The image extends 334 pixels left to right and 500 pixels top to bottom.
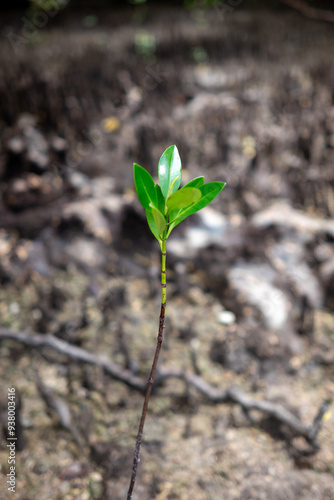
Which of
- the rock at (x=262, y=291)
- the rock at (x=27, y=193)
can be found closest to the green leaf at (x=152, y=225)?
the rock at (x=262, y=291)

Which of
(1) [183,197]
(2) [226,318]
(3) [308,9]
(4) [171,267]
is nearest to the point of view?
(1) [183,197]

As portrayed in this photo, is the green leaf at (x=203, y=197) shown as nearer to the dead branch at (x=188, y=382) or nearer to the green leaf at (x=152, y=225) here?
the green leaf at (x=152, y=225)

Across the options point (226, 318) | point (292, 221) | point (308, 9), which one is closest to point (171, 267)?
point (226, 318)

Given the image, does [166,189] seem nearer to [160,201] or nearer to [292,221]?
[160,201]

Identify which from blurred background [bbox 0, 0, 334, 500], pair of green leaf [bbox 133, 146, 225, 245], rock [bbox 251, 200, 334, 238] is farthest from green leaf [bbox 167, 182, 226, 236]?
rock [bbox 251, 200, 334, 238]

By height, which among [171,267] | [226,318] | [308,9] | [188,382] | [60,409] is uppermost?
[308,9]

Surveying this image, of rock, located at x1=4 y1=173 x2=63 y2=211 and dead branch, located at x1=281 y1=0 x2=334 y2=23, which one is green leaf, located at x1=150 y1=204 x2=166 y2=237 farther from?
rock, located at x1=4 y1=173 x2=63 y2=211

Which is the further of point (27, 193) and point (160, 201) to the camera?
point (27, 193)
